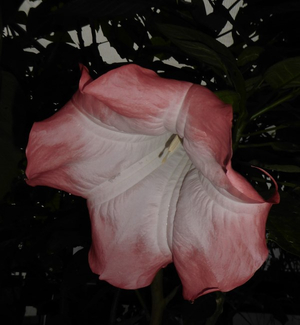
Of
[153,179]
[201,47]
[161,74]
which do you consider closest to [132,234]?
[153,179]

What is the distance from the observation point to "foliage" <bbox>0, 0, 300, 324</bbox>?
51 cm

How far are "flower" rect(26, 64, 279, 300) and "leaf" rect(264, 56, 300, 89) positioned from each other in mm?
134

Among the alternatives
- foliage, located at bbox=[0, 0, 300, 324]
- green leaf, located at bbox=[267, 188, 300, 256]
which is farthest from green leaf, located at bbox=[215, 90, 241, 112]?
green leaf, located at bbox=[267, 188, 300, 256]

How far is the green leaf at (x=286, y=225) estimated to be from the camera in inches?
19.0

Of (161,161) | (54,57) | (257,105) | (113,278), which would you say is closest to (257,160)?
(257,105)

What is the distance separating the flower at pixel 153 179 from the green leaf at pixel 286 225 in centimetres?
8

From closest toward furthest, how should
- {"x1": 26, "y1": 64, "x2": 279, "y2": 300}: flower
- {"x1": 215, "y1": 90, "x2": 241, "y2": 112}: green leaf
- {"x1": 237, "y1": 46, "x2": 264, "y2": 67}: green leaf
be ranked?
{"x1": 26, "y1": 64, "x2": 279, "y2": 300}: flower < {"x1": 215, "y1": 90, "x2": 241, "y2": 112}: green leaf < {"x1": 237, "y1": 46, "x2": 264, "y2": 67}: green leaf

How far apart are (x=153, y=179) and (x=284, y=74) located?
0.63ft

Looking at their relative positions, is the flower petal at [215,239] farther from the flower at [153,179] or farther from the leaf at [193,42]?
the leaf at [193,42]

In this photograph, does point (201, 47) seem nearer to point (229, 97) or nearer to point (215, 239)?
point (229, 97)

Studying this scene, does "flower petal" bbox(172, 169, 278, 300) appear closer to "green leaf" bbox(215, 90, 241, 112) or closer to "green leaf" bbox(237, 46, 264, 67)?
"green leaf" bbox(215, 90, 241, 112)

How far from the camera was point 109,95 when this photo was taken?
1.24 ft

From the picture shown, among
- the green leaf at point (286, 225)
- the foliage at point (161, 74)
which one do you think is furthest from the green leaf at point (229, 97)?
the green leaf at point (286, 225)

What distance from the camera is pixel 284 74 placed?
55 cm
